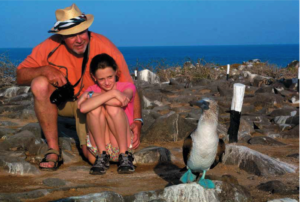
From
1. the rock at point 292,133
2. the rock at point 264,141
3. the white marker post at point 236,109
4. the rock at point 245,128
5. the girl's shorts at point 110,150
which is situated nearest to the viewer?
the girl's shorts at point 110,150

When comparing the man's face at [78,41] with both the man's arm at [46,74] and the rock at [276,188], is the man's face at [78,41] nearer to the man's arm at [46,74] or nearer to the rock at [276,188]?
the man's arm at [46,74]

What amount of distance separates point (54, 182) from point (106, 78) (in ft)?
4.08

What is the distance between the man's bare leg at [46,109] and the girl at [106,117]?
0.53 m

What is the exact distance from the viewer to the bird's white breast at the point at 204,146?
373 centimetres

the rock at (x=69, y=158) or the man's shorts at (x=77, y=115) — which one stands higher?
the man's shorts at (x=77, y=115)

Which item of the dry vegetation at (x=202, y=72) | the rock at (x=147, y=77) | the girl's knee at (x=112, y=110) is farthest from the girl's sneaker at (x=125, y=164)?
the dry vegetation at (x=202, y=72)

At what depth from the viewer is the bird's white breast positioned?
3734mm

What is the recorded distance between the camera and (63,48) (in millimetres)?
5477

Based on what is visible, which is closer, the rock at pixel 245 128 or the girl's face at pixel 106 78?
the girl's face at pixel 106 78

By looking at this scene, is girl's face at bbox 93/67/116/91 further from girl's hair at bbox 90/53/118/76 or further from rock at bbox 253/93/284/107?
rock at bbox 253/93/284/107

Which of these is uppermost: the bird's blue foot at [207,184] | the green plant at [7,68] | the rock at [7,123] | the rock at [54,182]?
the green plant at [7,68]

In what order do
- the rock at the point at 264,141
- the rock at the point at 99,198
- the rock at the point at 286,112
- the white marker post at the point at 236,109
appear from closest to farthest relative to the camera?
1. the rock at the point at 99,198
2. the white marker post at the point at 236,109
3. the rock at the point at 264,141
4. the rock at the point at 286,112

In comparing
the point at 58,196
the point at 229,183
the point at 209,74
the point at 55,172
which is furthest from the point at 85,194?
the point at 209,74

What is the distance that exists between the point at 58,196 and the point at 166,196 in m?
0.99
